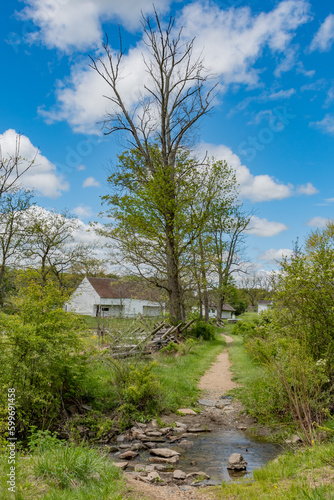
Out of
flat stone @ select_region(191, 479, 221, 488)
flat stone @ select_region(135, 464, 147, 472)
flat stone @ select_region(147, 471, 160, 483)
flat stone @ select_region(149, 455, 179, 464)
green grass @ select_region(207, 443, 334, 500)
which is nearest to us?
green grass @ select_region(207, 443, 334, 500)

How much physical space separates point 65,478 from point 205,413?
5.22 meters

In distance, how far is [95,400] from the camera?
27.6ft

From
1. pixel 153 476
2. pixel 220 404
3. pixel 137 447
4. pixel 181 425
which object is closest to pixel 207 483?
pixel 153 476

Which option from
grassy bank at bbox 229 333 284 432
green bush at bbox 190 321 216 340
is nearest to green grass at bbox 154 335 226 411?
grassy bank at bbox 229 333 284 432

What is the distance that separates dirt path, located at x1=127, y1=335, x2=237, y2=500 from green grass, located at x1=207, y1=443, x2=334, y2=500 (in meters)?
0.32

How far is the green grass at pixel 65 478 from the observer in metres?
3.77

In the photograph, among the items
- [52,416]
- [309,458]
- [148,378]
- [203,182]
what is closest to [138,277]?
[203,182]

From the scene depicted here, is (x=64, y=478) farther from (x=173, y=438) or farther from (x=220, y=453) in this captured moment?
(x=173, y=438)

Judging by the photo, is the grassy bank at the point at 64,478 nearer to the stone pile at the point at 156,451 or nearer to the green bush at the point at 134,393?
the stone pile at the point at 156,451

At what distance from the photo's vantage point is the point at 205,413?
880cm

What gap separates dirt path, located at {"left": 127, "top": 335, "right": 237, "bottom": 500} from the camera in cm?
444

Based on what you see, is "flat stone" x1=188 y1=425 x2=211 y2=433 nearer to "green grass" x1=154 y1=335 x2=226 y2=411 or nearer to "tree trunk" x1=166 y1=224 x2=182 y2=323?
"green grass" x1=154 y1=335 x2=226 y2=411

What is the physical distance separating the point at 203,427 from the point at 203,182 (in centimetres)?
1524

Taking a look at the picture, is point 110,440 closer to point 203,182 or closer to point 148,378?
point 148,378
